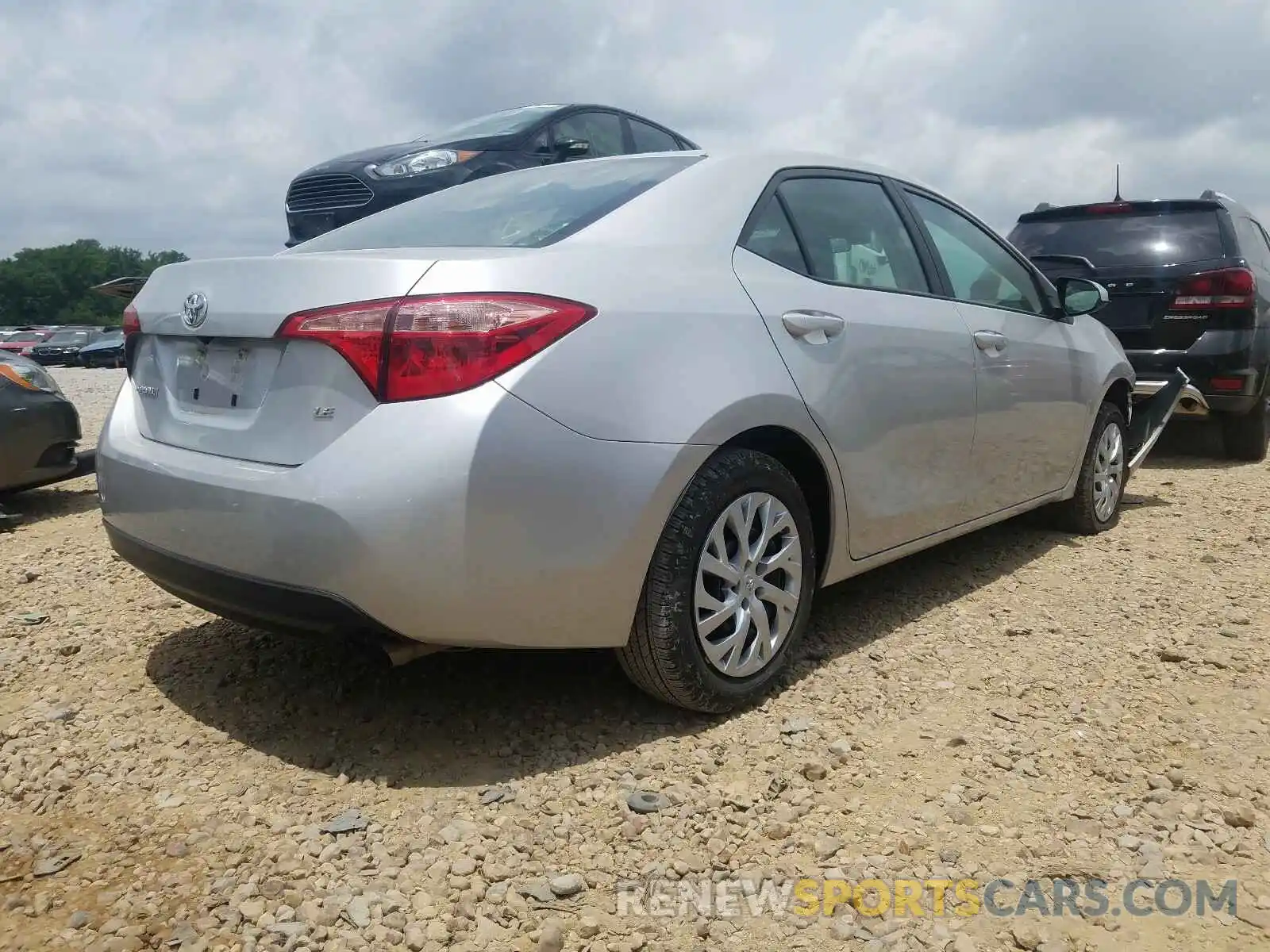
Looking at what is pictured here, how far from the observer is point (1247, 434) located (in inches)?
277

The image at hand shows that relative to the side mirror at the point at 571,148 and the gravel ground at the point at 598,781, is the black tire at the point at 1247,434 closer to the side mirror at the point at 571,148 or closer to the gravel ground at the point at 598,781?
the gravel ground at the point at 598,781

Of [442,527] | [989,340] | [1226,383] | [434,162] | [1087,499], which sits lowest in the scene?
[1087,499]

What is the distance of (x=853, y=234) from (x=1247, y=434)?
196 inches

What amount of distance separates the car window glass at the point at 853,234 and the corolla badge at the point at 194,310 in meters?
1.66

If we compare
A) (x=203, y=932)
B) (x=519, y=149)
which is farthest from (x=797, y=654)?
(x=519, y=149)

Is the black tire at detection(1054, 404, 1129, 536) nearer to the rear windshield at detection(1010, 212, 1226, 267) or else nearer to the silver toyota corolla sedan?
the silver toyota corolla sedan

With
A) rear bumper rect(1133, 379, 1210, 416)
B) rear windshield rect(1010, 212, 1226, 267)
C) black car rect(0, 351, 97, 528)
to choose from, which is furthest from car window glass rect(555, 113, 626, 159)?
rear bumper rect(1133, 379, 1210, 416)

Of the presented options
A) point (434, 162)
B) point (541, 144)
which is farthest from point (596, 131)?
point (434, 162)

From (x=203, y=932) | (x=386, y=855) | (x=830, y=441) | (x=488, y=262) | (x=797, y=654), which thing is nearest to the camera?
(x=203, y=932)

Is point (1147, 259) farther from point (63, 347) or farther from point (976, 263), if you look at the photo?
point (63, 347)

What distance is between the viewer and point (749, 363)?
2.72 m

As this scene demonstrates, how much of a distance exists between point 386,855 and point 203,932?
Result: 1.26 ft

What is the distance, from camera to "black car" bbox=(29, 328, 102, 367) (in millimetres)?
35156

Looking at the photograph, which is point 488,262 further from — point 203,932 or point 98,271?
point 98,271
